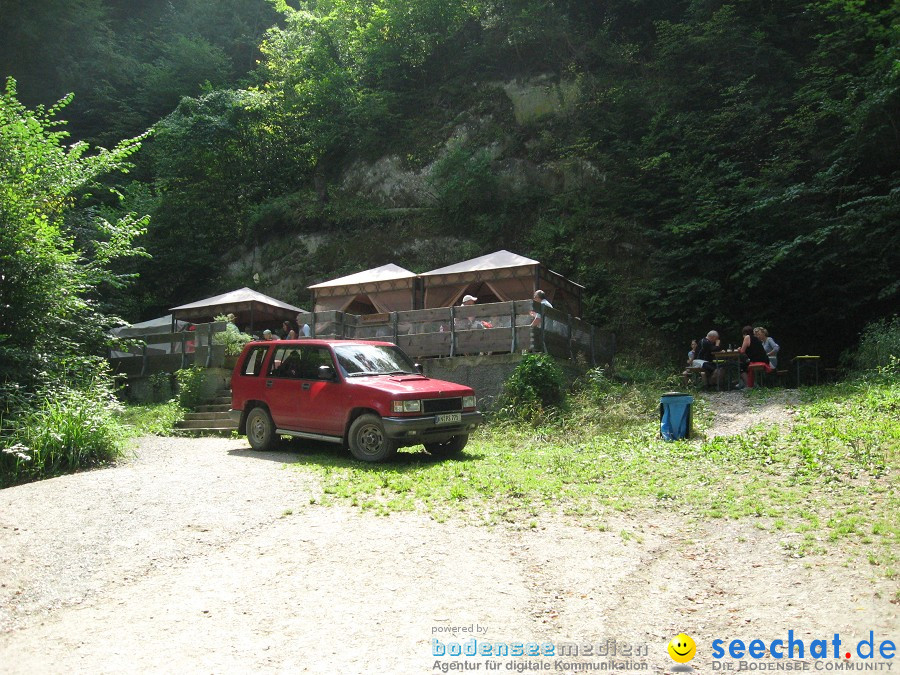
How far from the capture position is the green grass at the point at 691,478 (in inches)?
280

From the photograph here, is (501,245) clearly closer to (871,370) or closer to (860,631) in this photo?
(871,370)

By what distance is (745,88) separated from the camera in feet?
78.6

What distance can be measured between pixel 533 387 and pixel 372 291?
841 centimetres

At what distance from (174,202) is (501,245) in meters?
15.6

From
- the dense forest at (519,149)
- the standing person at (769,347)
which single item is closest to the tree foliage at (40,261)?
the dense forest at (519,149)

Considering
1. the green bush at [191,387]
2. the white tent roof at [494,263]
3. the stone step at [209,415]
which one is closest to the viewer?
the stone step at [209,415]

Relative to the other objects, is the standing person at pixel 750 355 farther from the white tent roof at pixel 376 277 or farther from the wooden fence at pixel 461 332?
the white tent roof at pixel 376 277

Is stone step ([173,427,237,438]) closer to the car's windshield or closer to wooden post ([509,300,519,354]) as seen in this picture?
the car's windshield

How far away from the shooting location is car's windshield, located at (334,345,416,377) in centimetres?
1130

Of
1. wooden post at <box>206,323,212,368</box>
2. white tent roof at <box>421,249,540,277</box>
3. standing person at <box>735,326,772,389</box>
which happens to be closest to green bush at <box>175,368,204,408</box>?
wooden post at <box>206,323,212,368</box>

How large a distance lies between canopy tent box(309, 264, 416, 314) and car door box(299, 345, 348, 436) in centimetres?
879

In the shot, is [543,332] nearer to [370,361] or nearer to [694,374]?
[694,374]

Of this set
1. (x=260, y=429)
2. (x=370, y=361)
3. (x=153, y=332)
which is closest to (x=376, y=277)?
(x=260, y=429)

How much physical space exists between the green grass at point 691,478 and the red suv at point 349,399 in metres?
0.46
